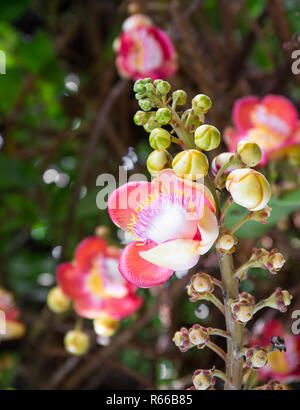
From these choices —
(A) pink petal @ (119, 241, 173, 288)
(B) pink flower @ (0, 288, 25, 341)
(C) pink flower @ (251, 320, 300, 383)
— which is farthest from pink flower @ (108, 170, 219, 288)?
(B) pink flower @ (0, 288, 25, 341)

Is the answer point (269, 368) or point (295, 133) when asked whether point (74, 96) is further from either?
point (269, 368)

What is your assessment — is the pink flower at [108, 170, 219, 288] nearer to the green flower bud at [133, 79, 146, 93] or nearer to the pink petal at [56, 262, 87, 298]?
the green flower bud at [133, 79, 146, 93]

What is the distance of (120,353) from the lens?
1.73 ft

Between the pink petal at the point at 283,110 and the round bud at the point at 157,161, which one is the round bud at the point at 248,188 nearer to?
the round bud at the point at 157,161

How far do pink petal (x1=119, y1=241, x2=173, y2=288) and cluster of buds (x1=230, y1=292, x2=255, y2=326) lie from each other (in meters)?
0.04

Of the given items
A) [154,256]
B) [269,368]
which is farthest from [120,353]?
[154,256]

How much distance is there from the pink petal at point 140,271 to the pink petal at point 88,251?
210 millimetres

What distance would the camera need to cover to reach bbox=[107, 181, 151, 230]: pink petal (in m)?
0.21

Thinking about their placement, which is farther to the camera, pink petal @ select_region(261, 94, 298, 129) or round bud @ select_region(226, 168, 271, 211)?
pink petal @ select_region(261, 94, 298, 129)

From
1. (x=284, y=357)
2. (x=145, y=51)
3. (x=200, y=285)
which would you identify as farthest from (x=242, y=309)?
(x=145, y=51)

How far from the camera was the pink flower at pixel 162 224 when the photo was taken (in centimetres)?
19

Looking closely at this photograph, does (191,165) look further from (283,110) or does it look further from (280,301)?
(283,110)

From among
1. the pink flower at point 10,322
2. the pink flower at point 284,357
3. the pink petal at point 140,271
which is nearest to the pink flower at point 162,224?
the pink petal at point 140,271
